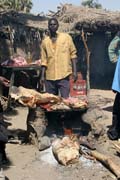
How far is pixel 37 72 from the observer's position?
42.0 ft

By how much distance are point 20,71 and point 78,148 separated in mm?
5419

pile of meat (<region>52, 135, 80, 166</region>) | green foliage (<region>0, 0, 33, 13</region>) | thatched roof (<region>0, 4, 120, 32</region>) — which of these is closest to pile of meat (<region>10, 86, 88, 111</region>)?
pile of meat (<region>52, 135, 80, 166</region>)

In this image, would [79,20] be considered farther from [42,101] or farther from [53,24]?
[42,101]

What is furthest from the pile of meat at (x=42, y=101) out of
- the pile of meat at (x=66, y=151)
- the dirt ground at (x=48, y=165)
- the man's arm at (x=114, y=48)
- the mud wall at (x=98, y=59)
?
the mud wall at (x=98, y=59)

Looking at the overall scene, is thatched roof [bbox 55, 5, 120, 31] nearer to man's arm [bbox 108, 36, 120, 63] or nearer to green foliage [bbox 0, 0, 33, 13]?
man's arm [bbox 108, 36, 120, 63]

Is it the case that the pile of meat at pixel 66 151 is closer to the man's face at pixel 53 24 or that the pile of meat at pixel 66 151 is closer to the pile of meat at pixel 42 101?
the pile of meat at pixel 42 101

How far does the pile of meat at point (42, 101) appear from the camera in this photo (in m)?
7.48

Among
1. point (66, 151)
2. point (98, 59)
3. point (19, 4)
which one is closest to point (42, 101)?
point (66, 151)

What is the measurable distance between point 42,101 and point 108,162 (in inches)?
67.8

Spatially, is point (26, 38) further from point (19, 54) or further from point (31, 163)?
point (31, 163)

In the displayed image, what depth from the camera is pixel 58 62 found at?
9.03 metres

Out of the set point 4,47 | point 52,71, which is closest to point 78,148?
point 52,71

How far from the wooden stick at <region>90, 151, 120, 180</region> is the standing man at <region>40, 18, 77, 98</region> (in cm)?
223

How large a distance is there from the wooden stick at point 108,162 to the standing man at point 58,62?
87.7 inches
